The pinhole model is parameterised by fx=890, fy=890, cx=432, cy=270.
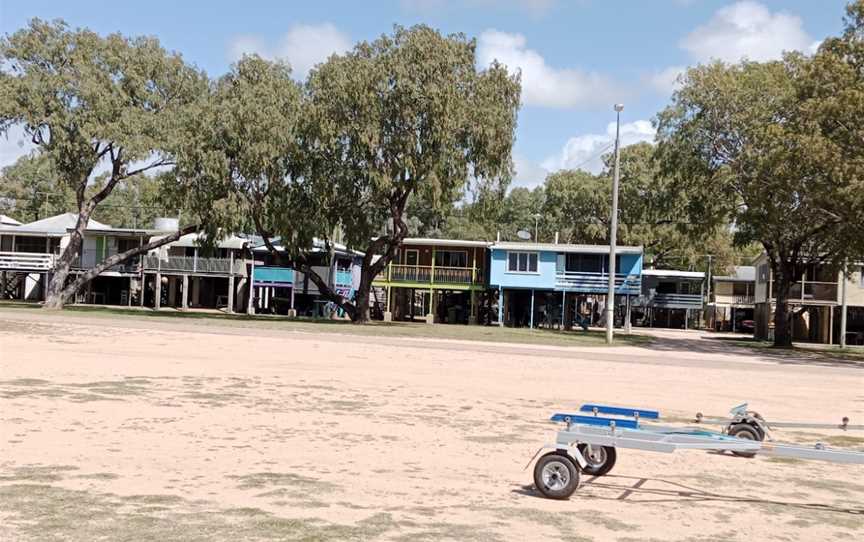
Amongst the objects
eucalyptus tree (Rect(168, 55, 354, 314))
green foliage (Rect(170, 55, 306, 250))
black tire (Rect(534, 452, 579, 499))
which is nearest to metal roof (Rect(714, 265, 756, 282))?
eucalyptus tree (Rect(168, 55, 354, 314))

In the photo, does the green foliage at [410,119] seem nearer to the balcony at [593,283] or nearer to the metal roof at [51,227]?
the balcony at [593,283]

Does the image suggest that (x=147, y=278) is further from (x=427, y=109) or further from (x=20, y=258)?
(x=427, y=109)

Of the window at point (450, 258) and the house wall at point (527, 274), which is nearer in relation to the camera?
the house wall at point (527, 274)

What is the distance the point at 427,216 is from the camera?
110 m

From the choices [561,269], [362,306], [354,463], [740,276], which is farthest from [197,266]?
[354,463]

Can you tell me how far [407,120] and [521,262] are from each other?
691 inches

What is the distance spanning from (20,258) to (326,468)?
219ft

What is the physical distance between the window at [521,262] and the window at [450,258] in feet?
13.7

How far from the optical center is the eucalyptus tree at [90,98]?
49156 millimetres

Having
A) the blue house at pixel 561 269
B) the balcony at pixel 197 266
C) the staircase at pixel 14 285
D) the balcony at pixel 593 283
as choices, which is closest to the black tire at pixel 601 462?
the blue house at pixel 561 269

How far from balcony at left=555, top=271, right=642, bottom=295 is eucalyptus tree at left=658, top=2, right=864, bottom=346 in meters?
8.79

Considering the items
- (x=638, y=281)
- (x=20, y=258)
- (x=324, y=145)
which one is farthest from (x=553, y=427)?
(x=20, y=258)

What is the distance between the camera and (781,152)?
128 feet

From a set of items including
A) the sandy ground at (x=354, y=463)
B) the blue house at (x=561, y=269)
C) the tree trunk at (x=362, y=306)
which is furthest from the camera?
the blue house at (x=561, y=269)
